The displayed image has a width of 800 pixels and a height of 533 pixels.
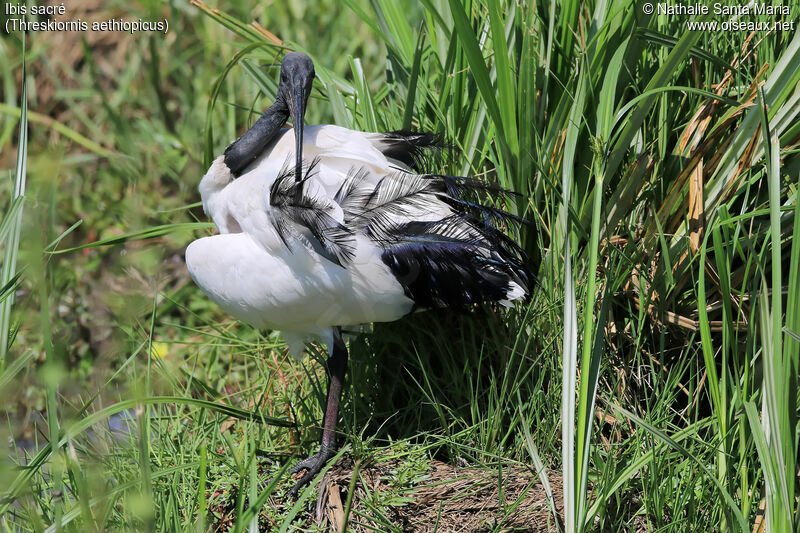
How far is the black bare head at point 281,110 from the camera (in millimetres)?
2443

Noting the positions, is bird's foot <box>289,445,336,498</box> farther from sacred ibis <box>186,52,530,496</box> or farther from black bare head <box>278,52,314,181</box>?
black bare head <box>278,52,314,181</box>

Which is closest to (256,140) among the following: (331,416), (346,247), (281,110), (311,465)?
(281,110)

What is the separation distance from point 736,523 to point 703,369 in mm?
537

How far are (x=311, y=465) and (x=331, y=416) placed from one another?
148 millimetres

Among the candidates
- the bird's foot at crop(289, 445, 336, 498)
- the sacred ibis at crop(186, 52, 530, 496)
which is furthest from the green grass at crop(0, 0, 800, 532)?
the sacred ibis at crop(186, 52, 530, 496)

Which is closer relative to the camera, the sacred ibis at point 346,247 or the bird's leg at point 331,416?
the sacred ibis at point 346,247

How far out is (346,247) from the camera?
2.10 m

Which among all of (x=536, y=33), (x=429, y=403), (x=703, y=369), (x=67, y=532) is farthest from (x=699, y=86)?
(x=67, y=532)

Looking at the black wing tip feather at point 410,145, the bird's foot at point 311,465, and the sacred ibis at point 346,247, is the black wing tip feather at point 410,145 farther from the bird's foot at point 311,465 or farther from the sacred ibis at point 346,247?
the bird's foot at point 311,465

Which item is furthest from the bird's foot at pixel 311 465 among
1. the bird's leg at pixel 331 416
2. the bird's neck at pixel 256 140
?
the bird's neck at pixel 256 140

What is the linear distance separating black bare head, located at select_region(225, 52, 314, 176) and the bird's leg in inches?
23.3

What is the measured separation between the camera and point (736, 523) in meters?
1.86

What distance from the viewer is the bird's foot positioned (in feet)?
7.56

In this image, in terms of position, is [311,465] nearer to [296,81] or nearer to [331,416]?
[331,416]
